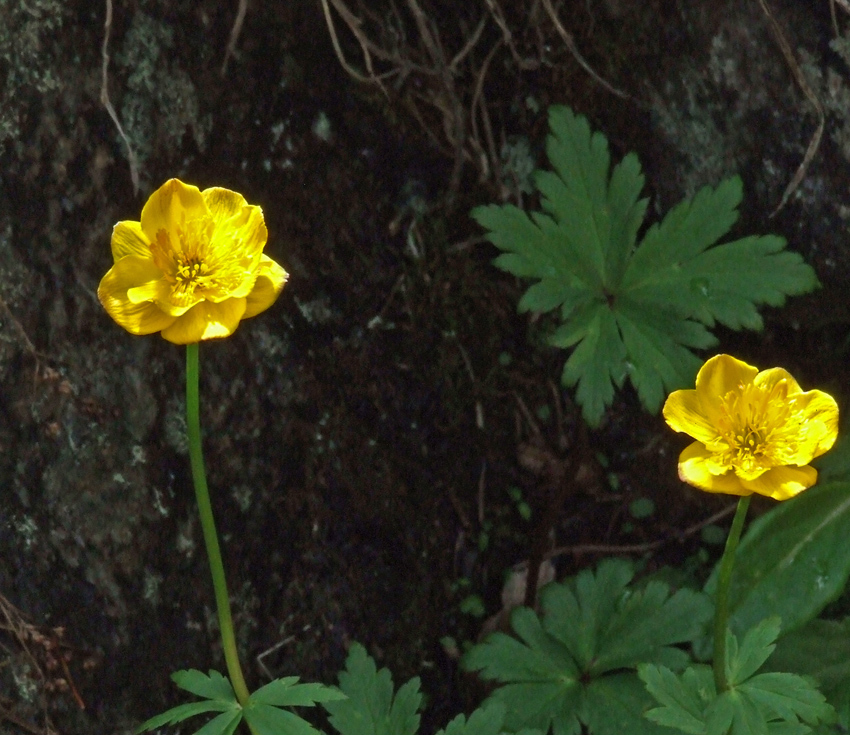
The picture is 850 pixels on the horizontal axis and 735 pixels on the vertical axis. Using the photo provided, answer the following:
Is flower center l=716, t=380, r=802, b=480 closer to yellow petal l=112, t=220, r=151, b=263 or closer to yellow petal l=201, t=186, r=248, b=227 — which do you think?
yellow petal l=201, t=186, r=248, b=227

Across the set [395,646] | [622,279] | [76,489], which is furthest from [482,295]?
[76,489]

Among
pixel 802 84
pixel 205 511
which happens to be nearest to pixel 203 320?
pixel 205 511

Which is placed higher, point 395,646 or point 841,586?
point 841,586

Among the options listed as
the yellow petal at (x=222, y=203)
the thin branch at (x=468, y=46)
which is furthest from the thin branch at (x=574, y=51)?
the yellow petal at (x=222, y=203)

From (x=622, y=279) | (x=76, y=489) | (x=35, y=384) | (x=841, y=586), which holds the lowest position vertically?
(x=841, y=586)

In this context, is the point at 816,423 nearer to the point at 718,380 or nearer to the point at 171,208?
the point at 718,380

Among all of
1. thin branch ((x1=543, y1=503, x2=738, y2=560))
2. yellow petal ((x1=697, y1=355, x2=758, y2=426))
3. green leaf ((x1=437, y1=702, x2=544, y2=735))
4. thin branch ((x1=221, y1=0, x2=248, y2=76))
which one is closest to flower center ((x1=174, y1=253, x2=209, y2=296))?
thin branch ((x1=221, y1=0, x2=248, y2=76))

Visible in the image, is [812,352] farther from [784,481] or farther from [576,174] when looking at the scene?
[784,481]
